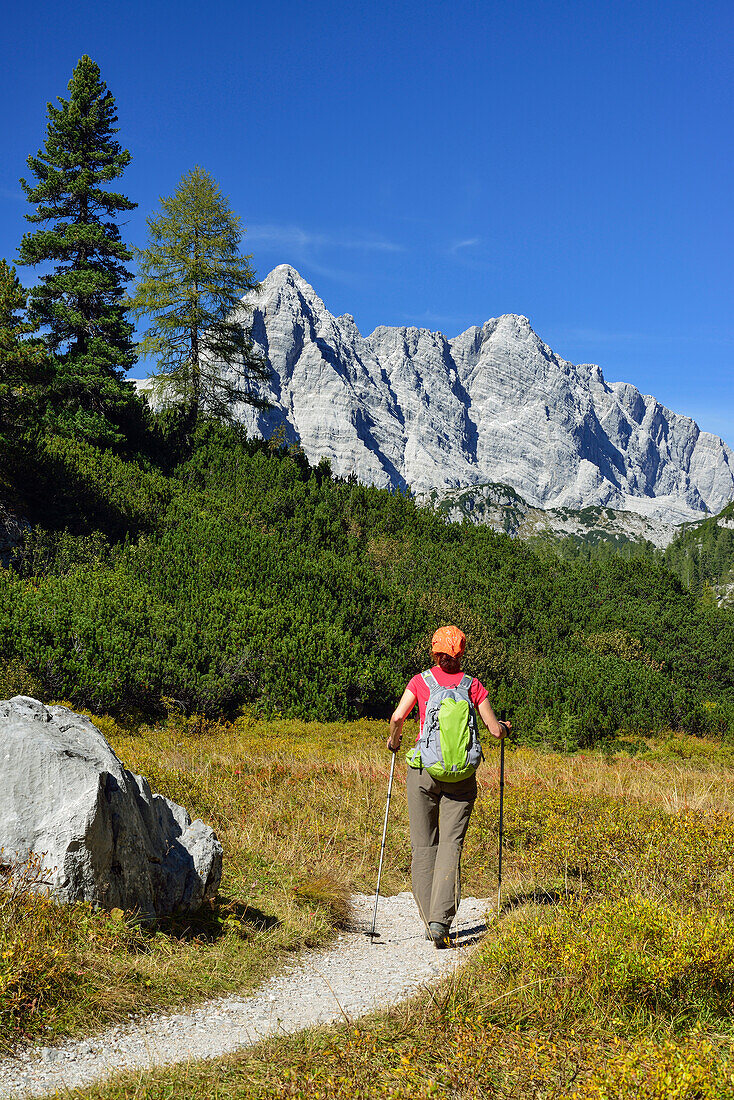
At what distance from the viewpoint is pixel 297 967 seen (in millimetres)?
4629

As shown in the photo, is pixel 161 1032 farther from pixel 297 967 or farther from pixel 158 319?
pixel 158 319

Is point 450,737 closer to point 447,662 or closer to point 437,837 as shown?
point 447,662

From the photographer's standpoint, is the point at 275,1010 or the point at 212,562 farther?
the point at 212,562

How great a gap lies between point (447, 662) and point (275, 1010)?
2354 millimetres

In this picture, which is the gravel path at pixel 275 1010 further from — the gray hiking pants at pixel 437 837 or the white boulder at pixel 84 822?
the white boulder at pixel 84 822

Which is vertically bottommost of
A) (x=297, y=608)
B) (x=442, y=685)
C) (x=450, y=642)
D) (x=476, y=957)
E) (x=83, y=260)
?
(x=476, y=957)

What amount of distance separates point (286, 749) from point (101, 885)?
7.15m

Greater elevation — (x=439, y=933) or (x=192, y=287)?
(x=192, y=287)

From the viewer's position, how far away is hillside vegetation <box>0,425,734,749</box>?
13875 millimetres

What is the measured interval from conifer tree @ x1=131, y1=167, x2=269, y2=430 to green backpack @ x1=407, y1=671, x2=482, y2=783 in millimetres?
23905

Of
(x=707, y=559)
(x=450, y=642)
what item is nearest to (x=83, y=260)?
(x=450, y=642)

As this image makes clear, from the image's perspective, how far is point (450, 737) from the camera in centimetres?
479

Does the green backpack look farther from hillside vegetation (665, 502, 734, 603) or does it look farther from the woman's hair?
hillside vegetation (665, 502, 734, 603)

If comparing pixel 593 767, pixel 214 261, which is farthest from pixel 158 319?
pixel 593 767
